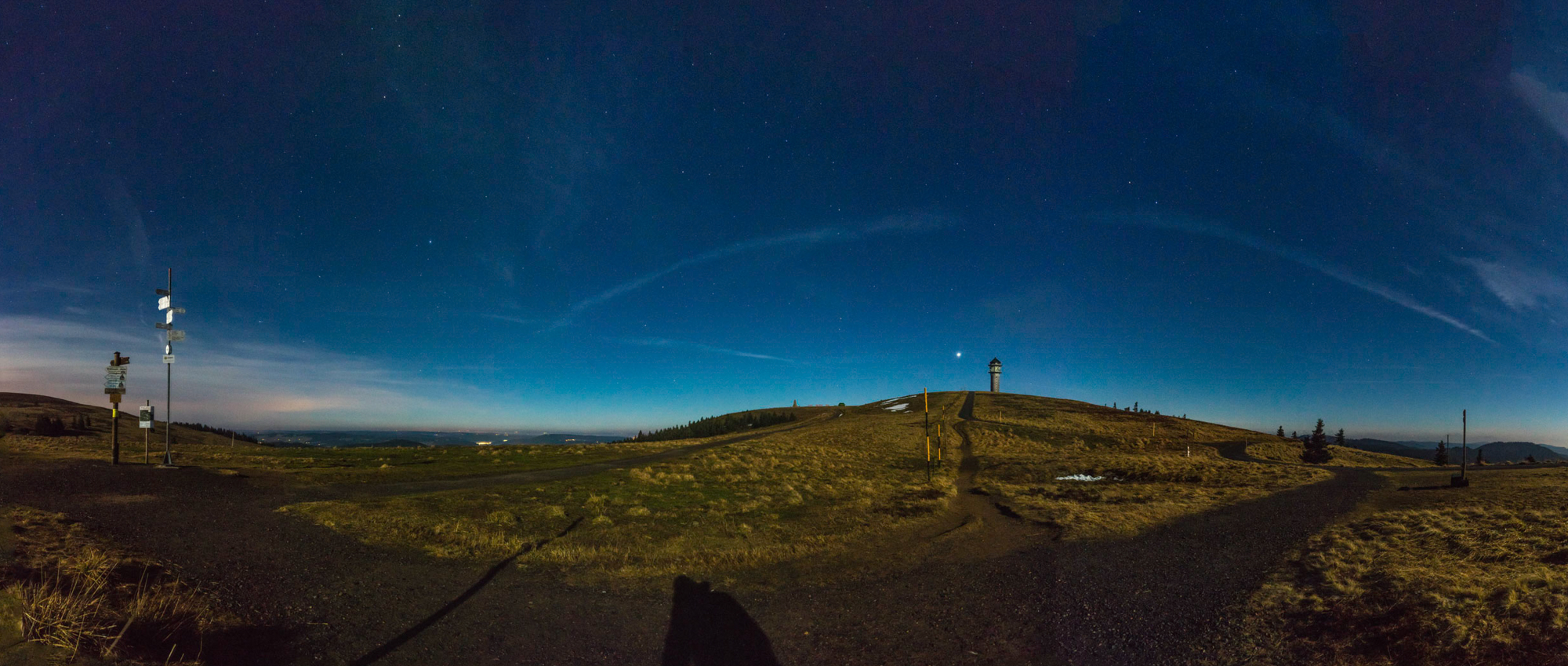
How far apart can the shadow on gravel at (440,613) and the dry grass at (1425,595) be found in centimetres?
1079

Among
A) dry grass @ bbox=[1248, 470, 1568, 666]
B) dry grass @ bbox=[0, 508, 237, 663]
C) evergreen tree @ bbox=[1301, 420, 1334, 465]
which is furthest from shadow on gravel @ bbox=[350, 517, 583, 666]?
evergreen tree @ bbox=[1301, 420, 1334, 465]

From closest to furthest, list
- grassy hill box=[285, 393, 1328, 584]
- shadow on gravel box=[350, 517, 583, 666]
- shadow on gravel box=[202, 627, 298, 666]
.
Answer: shadow on gravel box=[202, 627, 298, 666] → shadow on gravel box=[350, 517, 583, 666] → grassy hill box=[285, 393, 1328, 584]

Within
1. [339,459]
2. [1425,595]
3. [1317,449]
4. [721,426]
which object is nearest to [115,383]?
[339,459]

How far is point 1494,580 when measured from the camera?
7.91 metres

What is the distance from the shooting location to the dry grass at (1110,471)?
16469mm

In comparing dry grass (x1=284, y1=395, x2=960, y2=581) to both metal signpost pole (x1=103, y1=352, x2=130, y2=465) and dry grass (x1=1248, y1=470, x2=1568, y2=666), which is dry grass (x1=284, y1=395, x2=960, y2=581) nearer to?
dry grass (x1=1248, y1=470, x2=1568, y2=666)

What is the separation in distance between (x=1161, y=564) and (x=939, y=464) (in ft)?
63.2

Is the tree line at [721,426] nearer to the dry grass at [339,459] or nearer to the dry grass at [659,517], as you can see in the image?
the dry grass at [339,459]

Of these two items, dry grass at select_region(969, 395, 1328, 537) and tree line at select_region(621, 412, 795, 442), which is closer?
dry grass at select_region(969, 395, 1328, 537)

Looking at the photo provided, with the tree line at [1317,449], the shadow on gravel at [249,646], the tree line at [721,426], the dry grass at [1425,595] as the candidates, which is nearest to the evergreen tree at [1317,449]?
the tree line at [1317,449]

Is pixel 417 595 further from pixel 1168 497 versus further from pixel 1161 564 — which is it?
pixel 1168 497

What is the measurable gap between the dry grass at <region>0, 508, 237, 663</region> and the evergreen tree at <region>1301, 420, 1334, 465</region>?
63.2m

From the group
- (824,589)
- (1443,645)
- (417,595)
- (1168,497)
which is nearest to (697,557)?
(824,589)

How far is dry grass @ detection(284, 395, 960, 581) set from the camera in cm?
1079
